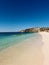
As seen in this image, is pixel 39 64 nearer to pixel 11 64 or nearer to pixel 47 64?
pixel 47 64

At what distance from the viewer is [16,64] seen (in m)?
5.34

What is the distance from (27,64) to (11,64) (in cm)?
85

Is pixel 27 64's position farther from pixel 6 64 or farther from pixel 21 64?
pixel 6 64

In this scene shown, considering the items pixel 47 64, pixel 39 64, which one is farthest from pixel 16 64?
pixel 47 64

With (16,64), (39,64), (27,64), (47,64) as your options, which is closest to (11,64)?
(16,64)

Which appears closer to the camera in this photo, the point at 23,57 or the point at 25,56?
the point at 23,57

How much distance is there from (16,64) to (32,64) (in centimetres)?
84

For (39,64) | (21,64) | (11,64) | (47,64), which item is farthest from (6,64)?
(47,64)

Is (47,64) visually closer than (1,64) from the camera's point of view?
Yes

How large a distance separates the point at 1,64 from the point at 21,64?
1083 mm

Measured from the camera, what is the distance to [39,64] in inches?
203

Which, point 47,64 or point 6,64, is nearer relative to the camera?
point 47,64

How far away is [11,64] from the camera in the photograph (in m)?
5.38

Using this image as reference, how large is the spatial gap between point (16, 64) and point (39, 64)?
3.90 feet
